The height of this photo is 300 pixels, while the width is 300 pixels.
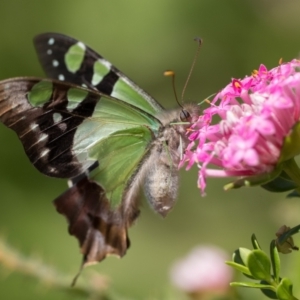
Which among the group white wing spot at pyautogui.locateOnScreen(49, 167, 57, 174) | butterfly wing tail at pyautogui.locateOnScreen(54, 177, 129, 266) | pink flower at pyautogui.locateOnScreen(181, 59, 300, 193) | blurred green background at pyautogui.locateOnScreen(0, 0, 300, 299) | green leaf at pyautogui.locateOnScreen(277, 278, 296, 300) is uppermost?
pink flower at pyautogui.locateOnScreen(181, 59, 300, 193)

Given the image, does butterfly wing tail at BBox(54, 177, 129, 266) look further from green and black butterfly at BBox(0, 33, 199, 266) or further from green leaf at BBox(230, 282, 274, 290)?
green leaf at BBox(230, 282, 274, 290)

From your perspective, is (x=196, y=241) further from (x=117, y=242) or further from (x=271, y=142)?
(x=271, y=142)

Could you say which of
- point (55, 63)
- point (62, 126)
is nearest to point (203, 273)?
point (62, 126)

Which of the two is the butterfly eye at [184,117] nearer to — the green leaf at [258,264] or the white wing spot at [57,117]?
the white wing spot at [57,117]

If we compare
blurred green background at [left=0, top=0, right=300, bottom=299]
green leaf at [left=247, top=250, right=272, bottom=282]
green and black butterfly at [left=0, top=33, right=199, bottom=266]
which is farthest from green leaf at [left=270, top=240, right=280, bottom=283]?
blurred green background at [left=0, top=0, right=300, bottom=299]

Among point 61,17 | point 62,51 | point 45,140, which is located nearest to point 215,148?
point 45,140

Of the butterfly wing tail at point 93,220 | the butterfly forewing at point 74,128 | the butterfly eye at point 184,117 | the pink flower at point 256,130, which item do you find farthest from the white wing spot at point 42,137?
the pink flower at point 256,130

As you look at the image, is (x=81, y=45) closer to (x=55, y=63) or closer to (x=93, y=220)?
(x=55, y=63)
